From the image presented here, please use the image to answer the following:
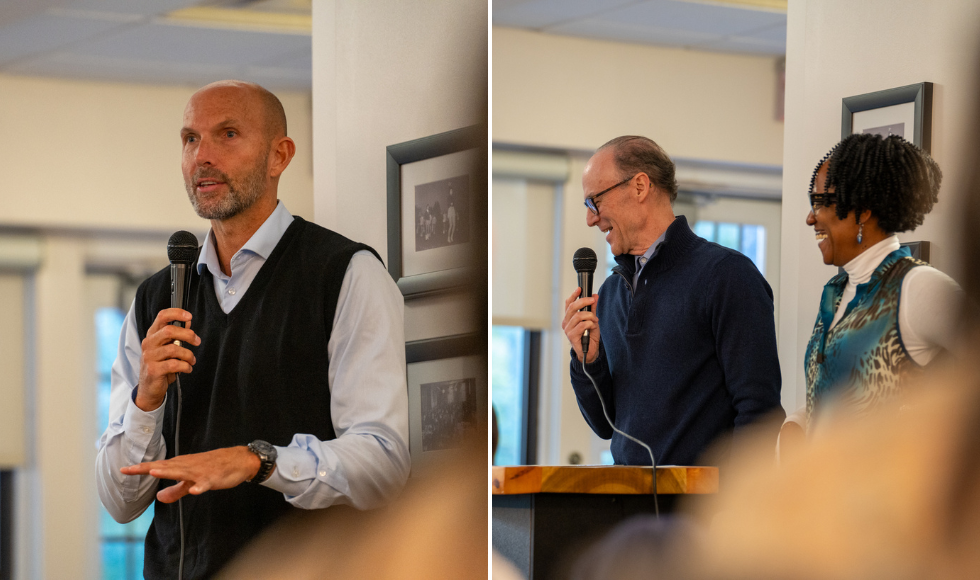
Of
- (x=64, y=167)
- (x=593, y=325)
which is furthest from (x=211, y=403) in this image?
(x=593, y=325)

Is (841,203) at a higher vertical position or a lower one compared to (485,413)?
higher

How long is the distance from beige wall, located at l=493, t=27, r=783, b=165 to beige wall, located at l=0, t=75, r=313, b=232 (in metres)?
0.55

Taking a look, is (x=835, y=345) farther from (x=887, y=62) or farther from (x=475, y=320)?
(x=475, y=320)

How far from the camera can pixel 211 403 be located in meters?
1.29

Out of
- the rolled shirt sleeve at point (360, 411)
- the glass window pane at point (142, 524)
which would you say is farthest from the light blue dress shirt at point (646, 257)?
the glass window pane at point (142, 524)

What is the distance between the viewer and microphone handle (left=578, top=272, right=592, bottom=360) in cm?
134

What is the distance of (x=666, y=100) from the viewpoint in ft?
4.38

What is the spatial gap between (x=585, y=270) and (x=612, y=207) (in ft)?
0.32

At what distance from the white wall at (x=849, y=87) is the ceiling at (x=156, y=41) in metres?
0.73

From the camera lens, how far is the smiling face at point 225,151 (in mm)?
1304

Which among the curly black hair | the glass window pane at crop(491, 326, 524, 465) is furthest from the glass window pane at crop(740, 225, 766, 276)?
the glass window pane at crop(491, 326, 524, 465)

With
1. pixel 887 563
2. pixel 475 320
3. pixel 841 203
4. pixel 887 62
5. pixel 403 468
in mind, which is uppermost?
pixel 887 62

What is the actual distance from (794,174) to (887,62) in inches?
8.3

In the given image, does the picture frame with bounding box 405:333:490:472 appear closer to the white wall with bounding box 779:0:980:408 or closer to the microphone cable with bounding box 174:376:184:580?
the microphone cable with bounding box 174:376:184:580
